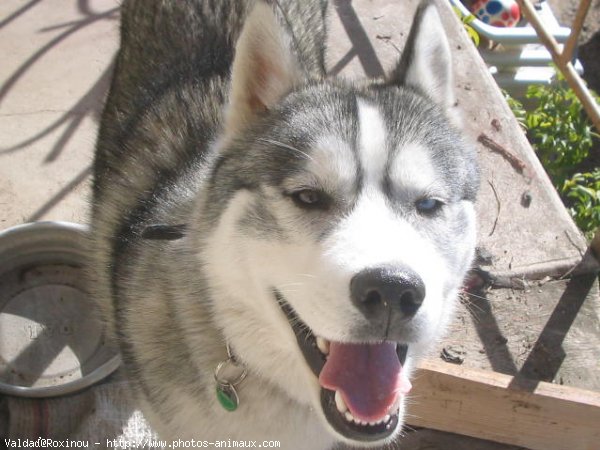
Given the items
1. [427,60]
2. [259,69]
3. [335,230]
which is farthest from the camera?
[427,60]

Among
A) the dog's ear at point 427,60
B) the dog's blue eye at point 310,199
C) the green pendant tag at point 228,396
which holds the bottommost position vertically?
the green pendant tag at point 228,396

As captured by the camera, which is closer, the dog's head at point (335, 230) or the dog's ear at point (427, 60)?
the dog's head at point (335, 230)

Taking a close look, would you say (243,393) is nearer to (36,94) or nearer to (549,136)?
(36,94)

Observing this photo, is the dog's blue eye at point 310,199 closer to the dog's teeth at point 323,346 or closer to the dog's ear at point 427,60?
the dog's teeth at point 323,346

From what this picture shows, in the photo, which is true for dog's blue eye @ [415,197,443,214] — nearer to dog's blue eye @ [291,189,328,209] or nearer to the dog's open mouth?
dog's blue eye @ [291,189,328,209]

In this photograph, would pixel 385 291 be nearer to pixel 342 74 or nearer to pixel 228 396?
pixel 228 396

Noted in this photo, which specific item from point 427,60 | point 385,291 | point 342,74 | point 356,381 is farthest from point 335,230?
point 342,74

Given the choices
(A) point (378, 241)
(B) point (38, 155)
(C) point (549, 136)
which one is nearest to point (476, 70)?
(C) point (549, 136)

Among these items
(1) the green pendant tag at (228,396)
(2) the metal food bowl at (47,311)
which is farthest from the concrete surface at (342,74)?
(1) the green pendant tag at (228,396)

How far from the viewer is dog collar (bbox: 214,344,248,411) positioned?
2141mm

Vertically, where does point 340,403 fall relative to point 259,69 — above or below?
below

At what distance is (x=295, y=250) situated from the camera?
180 cm

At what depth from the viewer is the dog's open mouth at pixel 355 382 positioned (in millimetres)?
1848

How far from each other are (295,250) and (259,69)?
2.19 ft
